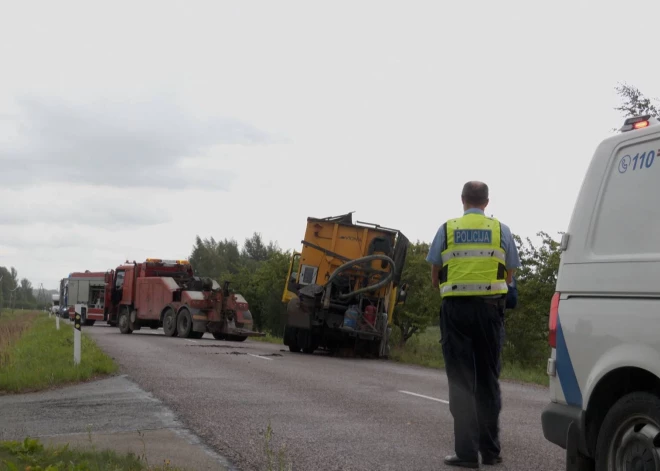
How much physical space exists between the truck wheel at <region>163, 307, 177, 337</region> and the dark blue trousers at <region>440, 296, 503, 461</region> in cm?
2223

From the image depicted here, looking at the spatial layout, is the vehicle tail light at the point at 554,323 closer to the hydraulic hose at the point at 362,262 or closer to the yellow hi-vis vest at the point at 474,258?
the yellow hi-vis vest at the point at 474,258

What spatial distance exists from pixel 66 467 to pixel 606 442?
3.38 metres

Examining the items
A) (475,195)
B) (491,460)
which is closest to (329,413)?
(491,460)

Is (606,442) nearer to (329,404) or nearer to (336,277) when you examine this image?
(329,404)

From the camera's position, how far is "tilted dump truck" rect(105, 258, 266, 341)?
26391mm

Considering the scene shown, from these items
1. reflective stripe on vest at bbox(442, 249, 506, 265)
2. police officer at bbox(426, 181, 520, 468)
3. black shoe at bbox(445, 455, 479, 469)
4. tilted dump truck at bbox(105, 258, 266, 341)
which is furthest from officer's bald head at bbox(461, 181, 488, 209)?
tilted dump truck at bbox(105, 258, 266, 341)

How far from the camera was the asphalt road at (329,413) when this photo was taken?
6250 millimetres

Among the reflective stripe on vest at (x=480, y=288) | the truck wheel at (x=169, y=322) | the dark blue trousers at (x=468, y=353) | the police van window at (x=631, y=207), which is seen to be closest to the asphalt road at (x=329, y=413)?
the dark blue trousers at (x=468, y=353)

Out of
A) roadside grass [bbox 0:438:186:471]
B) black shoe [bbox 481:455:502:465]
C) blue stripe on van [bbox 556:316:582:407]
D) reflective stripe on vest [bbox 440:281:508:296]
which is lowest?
roadside grass [bbox 0:438:186:471]

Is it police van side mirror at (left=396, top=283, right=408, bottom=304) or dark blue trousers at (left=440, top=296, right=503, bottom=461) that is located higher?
police van side mirror at (left=396, top=283, right=408, bottom=304)

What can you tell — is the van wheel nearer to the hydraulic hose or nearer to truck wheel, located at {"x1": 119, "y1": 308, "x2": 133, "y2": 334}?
the hydraulic hose

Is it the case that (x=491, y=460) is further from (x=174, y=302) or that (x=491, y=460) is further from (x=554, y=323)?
(x=174, y=302)

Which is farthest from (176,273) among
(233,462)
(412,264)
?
(233,462)

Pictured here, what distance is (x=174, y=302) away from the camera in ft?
89.9
